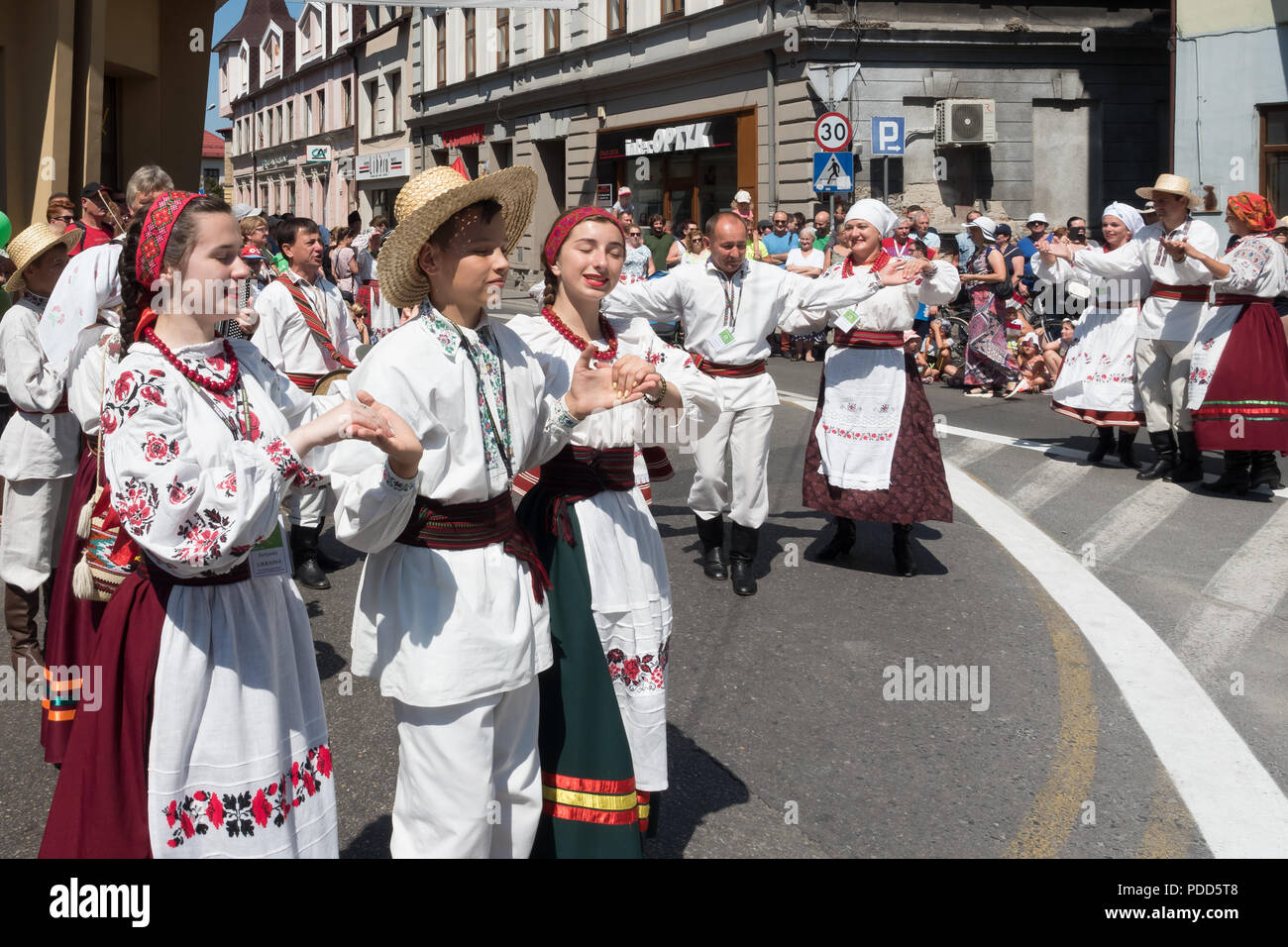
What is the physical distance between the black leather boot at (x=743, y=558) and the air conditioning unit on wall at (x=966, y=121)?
16.7 metres

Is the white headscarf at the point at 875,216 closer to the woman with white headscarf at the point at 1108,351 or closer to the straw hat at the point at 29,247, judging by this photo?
the woman with white headscarf at the point at 1108,351

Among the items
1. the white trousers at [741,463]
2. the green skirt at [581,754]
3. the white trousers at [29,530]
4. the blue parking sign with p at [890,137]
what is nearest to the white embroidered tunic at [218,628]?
the green skirt at [581,754]

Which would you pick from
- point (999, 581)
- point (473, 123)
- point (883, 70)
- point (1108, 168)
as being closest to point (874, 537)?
point (999, 581)

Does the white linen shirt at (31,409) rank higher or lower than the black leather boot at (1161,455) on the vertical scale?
higher

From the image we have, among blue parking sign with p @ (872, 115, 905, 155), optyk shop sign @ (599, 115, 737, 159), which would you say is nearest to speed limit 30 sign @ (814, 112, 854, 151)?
blue parking sign with p @ (872, 115, 905, 155)

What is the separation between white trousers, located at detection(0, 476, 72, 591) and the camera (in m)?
5.54

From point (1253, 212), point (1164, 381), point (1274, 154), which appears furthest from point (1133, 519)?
point (1274, 154)

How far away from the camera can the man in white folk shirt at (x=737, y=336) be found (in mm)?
7031

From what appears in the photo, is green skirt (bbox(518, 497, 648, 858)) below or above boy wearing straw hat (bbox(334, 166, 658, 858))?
below

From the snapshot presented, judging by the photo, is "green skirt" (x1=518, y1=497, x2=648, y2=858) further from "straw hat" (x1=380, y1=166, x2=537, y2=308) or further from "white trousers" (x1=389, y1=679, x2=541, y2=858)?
"straw hat" (x1=380, y1=166, x2=537, y2=308)

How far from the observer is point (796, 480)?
33.1ft

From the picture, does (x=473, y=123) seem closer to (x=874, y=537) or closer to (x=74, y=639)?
(x=874, y=537)

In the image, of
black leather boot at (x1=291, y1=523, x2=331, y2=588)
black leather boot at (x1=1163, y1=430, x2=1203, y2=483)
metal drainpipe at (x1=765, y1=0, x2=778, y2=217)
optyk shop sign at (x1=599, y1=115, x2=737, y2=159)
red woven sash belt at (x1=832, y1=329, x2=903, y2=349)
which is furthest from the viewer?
optyk shop sign at (x1=599, y1=115, x2=737, y2=159)

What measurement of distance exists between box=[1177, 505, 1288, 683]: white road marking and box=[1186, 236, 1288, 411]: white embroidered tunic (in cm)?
160
